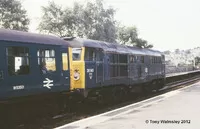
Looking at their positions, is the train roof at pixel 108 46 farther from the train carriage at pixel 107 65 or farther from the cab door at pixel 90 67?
the cab door at pixel 90 67

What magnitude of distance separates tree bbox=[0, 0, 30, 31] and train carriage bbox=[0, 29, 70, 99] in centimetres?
3804

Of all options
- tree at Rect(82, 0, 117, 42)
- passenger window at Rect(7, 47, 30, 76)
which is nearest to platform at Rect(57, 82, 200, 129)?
passenger window at Rect(7, 47, 30, 76)

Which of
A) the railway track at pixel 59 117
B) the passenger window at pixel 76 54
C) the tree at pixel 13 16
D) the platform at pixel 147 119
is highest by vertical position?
the tree at pixel 13 16

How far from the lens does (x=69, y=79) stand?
15016 millimetres

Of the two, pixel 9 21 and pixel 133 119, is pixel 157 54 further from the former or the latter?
pixel 9 21

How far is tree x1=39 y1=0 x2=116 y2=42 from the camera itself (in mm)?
63844

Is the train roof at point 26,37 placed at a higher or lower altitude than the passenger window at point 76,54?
higher

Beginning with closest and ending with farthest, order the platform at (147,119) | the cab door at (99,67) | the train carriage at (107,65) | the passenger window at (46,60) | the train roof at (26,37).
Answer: the platform at (147,119)
the train roof at (26,37)
the passenger window at (46,60)
the train carriage at (107,65)
the cab door at (99,67)

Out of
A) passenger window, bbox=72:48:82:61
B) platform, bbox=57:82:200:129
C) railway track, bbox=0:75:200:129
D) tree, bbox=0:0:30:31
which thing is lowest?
railway track, bbox=0:75:200:129

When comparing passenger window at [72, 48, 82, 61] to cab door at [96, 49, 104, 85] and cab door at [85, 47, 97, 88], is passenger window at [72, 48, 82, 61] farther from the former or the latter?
cab door at [96, 49, 104, 85]

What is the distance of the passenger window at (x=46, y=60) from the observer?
507 inches

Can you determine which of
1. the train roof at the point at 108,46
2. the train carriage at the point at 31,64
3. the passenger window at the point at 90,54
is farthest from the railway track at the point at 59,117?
the train roof at the point at 108,46

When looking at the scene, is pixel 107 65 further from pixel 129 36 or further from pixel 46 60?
pixel 129 36

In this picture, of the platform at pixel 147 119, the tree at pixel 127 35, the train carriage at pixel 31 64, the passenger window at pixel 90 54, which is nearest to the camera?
the platform at pixel 147 119
